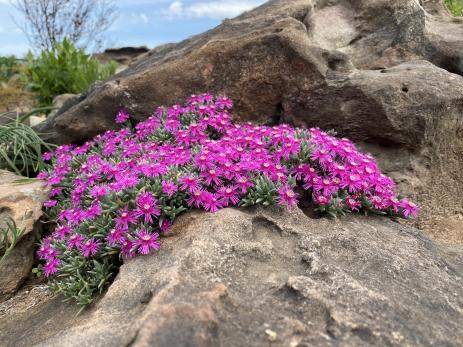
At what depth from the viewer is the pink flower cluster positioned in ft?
10.3

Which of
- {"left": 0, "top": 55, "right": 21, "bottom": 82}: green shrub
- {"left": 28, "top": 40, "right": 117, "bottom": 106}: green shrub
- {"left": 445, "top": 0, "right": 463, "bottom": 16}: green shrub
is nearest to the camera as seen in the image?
{"left": 28, "top": 40, "right": 117, "bottom": 106}: green shrub

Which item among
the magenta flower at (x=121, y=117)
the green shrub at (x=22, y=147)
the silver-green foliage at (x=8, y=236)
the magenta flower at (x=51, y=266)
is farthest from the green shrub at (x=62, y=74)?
the magenta flower at (x=51, y=266)

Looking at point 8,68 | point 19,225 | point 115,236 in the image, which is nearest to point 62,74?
point 8,68

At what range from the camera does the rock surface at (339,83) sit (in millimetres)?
4258

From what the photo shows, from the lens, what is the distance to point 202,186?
130 inches

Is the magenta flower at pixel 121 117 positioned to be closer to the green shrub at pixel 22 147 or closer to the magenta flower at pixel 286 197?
the green shrub at pixel 22 147

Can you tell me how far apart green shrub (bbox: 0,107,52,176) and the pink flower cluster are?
1.19 m

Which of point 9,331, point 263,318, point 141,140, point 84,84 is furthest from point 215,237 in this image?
point 84,84

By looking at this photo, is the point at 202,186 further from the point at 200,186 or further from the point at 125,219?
the point at 125,219

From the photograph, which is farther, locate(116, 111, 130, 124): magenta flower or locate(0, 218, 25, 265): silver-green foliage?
locate(116, 111, 130, 124): magenta flower

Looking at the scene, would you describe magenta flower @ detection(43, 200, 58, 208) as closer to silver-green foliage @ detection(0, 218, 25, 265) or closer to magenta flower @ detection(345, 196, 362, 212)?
silver-green foliage @ detection(0, 218, 25, 265)

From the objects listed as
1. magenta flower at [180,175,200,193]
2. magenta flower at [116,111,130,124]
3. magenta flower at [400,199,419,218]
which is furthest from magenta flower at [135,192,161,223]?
magenta flower at [116,111,130,124]

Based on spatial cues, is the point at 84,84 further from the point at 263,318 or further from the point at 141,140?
the point at 263,318

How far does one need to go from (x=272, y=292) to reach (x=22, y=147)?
369 cm
